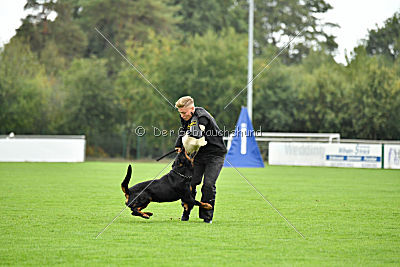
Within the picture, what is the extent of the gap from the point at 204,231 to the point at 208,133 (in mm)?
1666

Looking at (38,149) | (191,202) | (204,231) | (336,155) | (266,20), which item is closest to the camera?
(204,231)

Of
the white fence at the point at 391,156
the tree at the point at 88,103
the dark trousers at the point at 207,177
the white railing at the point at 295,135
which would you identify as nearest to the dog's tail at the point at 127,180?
the dark trousers at the point at 207,177

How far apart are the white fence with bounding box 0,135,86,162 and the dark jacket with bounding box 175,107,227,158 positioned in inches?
882

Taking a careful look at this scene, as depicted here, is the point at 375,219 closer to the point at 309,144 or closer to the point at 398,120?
the point at 309,144

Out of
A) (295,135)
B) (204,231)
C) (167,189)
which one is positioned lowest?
(204,231)

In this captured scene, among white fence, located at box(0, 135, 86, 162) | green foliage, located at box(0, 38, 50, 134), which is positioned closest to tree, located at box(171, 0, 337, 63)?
green foliage, located at box(0, 38, 50, 134)

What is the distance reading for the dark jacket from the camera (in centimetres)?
898

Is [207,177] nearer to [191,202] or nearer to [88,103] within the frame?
[191,202]

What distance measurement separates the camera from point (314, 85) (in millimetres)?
42156

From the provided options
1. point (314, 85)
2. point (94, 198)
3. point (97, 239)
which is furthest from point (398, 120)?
point (97, 239)

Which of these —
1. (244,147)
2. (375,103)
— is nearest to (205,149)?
(244,147)

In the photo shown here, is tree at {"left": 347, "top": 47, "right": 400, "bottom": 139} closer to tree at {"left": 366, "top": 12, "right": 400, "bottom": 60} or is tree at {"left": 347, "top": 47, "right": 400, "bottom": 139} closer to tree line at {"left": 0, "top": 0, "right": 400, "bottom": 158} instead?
tree line at {"left": 0, "top": 0, "right": 400, "bottom": 158}

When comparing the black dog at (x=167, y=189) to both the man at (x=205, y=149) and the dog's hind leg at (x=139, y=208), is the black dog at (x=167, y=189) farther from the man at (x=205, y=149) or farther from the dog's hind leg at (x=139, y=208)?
the man at (x=205, y=149)

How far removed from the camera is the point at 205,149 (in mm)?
9438
